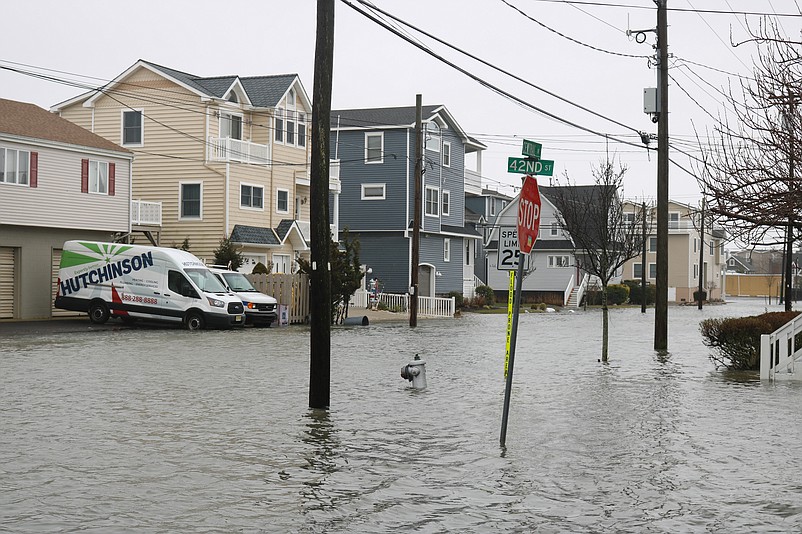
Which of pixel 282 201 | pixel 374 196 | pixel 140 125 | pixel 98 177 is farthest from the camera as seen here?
pixel 374 196

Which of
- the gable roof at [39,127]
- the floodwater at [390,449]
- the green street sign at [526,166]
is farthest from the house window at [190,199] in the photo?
the green street sign at [526,166]

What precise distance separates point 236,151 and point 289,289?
10.3 meters

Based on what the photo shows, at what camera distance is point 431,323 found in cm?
4303

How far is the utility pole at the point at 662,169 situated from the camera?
2620cm

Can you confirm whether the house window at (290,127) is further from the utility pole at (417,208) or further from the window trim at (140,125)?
the utility pole at (417,208)

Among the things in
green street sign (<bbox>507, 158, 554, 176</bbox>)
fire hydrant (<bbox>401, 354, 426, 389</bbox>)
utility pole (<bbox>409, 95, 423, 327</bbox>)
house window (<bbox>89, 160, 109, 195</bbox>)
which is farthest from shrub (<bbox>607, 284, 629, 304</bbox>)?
green street sign (<bbox>507, 158, 554, 176</bbox>)

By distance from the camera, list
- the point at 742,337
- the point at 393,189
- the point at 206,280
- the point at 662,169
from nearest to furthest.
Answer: the point at 742,337, the point at 662,169, the point at 206,280, the point at 393,189

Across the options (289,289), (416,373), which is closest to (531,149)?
(416,373)

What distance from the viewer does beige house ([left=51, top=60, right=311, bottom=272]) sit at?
151 ft

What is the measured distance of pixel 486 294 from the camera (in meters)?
66.7

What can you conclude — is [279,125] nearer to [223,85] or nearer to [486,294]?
[223,85]

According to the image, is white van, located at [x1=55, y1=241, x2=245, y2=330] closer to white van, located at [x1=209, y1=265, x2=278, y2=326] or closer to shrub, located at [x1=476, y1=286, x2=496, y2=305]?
white van, located at [x1=209, y1=265, x2=278, y2=326]

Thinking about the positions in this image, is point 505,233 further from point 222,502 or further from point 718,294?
point 718,294

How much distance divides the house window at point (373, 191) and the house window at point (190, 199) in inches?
569
